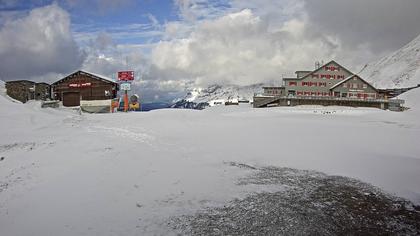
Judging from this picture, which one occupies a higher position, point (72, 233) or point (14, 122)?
point (14, 122)

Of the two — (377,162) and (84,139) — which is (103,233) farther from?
(377,162)

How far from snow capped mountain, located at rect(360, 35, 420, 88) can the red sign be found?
13852 centimetres

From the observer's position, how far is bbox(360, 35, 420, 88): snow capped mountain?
136375 millimetres

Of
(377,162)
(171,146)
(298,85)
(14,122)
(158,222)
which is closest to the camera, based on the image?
(158,222)

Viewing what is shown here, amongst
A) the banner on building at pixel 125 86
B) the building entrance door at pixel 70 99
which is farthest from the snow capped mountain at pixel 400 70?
the building entrance door at pixel 70 99

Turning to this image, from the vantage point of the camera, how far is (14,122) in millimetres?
18062

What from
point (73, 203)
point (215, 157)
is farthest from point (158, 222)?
point (215, 157)

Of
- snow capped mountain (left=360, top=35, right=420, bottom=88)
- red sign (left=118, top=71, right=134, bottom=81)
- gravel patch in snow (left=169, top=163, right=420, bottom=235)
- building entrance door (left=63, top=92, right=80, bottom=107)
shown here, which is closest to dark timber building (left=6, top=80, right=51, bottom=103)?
building entrance door (left=63, top=92, right=80, bottom=107)

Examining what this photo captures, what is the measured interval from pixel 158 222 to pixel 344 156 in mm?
9624

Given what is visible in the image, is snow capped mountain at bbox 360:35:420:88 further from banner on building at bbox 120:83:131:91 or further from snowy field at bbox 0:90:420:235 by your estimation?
snowy field at bbox 0:90:420:235

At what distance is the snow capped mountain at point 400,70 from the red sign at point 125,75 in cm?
13852

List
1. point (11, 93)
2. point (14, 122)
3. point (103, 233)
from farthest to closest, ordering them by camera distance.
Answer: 1. point (11, 93)
2. point (14, 122)
3. point (103, 233)

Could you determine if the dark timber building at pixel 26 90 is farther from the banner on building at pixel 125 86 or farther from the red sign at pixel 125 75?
the banner on building at pixel 125 86

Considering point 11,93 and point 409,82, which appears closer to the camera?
point 11,93
